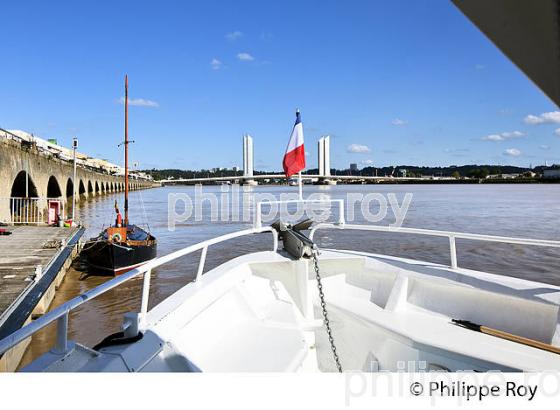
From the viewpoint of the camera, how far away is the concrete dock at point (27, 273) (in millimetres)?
6258

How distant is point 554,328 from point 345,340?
1998mm

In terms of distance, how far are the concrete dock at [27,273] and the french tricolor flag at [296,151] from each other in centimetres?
486

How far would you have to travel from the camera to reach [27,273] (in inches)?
360

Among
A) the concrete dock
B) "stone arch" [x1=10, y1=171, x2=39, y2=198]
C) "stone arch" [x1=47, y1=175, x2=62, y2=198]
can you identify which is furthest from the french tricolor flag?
"stone arch" [x1=47, y1=175, x2=62, y2=198]

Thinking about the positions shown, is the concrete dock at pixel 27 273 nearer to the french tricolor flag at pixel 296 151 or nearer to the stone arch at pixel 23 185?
the french tricolor flag at pixel 296 151

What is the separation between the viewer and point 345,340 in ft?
14.2

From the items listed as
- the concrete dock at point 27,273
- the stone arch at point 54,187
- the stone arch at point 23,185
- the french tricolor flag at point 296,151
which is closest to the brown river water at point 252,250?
the concrete dock at point 27,273

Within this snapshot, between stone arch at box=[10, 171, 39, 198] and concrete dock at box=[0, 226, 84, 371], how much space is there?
7.62 m

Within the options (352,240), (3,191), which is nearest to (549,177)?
(352,240)

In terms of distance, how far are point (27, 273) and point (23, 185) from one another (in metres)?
19.3

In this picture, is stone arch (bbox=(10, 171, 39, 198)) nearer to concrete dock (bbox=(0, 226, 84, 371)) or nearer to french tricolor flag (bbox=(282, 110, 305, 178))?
concrete dock (bbox=(0, 226, 84, 371))

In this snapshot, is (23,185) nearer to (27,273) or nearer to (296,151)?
(27,273)

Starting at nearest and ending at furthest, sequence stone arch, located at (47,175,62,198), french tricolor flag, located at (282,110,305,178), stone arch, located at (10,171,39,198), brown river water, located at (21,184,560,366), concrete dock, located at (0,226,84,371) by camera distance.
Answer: french tricolor flag, located at (282,110,305,178) < concrete dock, located at (0,226,84,371) < brown river water, located at (21,184,560,366) < stone arch, located at (10,171,39,198) < stone arch, located at (47,175,62,198)

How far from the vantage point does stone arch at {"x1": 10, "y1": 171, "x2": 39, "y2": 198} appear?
22708 mm
